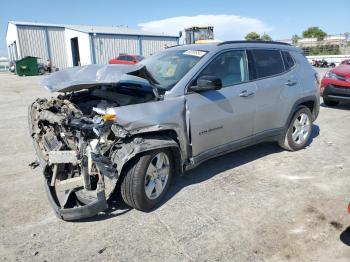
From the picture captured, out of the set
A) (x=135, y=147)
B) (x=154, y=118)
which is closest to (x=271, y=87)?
(x=154, y=118)

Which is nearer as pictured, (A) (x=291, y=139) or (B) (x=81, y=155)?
(B) (x=81, y=155)

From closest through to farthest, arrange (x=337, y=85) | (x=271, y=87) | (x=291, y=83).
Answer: (x=271, y=87), (x=291, y=83), (x=337, y=85)

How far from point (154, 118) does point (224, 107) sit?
1.15m

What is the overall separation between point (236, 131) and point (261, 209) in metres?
1.20

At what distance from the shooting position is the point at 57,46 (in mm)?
36844

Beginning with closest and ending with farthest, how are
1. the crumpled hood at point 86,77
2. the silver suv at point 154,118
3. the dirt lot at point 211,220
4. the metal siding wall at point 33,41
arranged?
the dirt lot at point 211,220 → the silver suv at point 154,118 → the crumpled hood at point 86,77 → the metal siding wall at point 33,41

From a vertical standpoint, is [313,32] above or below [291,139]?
above

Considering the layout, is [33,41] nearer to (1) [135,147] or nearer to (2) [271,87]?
(2) [271,87]

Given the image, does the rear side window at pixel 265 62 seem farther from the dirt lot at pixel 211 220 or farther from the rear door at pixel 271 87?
the dirt lot at pixel 211 220

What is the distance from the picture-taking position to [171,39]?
125 ft

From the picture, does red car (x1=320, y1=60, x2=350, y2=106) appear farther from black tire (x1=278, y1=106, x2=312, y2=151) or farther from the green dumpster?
the green dumpster

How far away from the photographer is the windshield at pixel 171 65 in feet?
13.8

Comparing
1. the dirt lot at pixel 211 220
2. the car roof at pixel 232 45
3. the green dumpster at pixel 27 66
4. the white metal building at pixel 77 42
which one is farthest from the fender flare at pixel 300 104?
the white metal building at pixel 77 42

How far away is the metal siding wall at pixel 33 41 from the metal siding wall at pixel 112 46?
6.27 m
